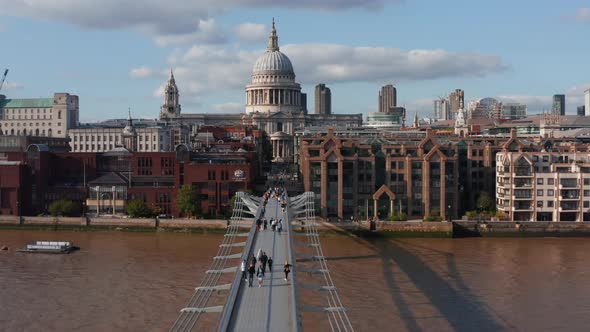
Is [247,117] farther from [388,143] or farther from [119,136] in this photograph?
[388,143]

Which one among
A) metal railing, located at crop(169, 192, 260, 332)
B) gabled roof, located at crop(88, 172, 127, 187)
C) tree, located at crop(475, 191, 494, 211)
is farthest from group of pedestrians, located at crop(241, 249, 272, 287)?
gabled roof, located at crop(88, 172, 127, 187)

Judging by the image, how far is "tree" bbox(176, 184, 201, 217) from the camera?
5062 centimetres

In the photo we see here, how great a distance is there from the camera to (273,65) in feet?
434

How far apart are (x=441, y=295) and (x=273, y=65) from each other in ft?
349

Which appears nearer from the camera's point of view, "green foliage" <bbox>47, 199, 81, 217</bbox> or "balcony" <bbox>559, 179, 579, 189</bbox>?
"balcony" <bbox>559, 179, 579, 189</bbox>

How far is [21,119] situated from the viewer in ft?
361

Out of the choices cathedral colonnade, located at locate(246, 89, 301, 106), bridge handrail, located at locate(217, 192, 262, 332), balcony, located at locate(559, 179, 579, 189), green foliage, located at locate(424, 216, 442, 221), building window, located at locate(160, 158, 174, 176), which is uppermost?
cathedral colonnade, located at locate(246, 89, 301, 106)

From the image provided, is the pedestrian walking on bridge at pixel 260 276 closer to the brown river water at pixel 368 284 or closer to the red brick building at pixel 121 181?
the brown river water at pixel 368 284

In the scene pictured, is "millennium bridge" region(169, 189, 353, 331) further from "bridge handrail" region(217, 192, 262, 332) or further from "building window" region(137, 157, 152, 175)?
"building window" region(137, 157, 152, 175)

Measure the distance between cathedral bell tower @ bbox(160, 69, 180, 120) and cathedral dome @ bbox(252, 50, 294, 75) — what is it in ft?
53.3

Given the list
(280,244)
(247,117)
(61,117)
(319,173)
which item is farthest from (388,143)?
(247,117)

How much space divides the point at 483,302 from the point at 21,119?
93816mm

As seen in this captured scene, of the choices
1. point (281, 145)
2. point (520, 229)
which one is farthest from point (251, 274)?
point (281, 145)

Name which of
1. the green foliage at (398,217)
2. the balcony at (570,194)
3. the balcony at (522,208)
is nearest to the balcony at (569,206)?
the balcony at (570,194)
